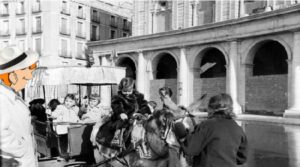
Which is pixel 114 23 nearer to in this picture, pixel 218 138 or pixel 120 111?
pixel 120 111

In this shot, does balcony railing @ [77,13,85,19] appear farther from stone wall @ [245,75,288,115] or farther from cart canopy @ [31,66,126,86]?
cart canopy @ [31,66,126,86]

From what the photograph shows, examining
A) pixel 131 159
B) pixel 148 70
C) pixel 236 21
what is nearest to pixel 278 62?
pixel 236 21

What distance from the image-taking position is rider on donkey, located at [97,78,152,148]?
18.0 feet

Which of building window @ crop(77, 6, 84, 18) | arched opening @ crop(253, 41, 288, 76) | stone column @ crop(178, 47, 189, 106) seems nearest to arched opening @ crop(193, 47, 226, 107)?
stone column @ crop(178, 47, 189, 106)

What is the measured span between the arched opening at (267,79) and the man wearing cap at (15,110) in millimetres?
20168

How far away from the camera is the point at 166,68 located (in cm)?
3247

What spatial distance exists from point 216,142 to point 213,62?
2439 cm

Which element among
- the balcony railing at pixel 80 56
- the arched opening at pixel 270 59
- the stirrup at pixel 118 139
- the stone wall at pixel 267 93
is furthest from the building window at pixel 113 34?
the stirrup at pixel 118 139

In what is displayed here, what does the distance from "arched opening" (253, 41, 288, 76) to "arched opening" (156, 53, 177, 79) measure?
914cm

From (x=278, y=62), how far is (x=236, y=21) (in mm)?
4397

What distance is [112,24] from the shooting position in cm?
4691

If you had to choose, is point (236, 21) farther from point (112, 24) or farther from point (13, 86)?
point (112, 24)

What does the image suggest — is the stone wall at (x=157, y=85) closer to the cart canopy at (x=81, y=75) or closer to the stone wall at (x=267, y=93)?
the stone wall at (x=267, y=93)

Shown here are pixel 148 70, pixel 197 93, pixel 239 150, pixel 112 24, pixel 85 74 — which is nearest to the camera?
pixel 239 150
